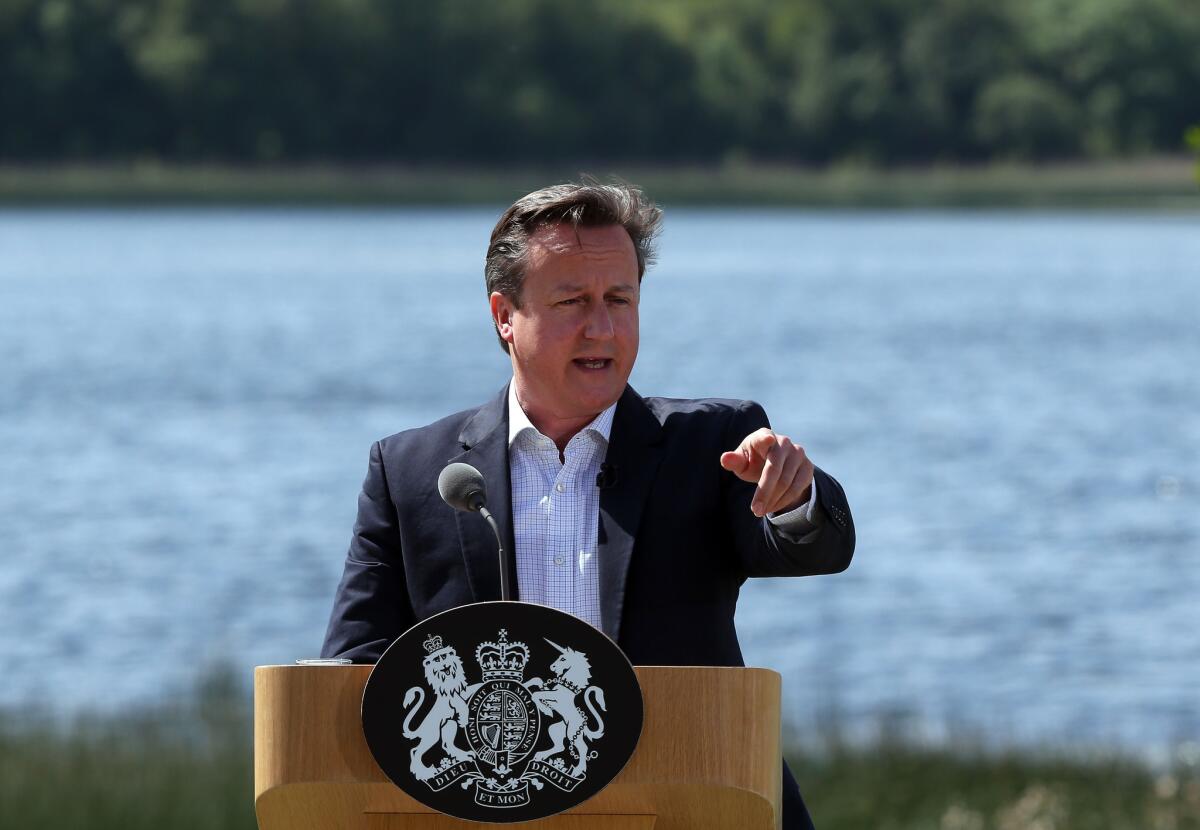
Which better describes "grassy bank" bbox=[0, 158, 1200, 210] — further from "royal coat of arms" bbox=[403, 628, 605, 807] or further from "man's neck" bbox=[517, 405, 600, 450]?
"royal coat of arms" bbox=[403, 628, 605, 807]

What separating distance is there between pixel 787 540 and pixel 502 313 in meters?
0.64

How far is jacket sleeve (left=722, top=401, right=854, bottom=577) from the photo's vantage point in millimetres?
3271

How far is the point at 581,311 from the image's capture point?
3346 mm

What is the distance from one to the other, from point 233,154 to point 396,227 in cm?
1914

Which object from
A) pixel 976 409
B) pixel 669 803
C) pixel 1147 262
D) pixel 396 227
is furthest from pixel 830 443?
pixel 396 227

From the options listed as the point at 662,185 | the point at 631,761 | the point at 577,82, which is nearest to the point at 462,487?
the point at 631,761

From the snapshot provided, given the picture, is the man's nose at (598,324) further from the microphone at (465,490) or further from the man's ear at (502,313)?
the microphone at (465,490)

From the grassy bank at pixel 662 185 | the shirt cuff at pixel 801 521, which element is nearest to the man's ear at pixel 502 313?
the shirt cuff at pixel 801 521

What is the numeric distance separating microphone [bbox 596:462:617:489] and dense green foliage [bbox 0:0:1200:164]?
9417cm

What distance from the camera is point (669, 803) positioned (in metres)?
2.80

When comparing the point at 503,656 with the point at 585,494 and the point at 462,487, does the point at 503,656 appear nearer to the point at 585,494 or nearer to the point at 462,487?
the point at 462,487

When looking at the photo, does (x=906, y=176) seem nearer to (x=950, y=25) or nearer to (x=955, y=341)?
(x=950, y=25)

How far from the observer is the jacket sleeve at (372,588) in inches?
139

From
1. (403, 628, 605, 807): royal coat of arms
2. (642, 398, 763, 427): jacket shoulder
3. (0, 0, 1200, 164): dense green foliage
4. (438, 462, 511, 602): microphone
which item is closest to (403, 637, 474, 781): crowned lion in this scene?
(403, 628, 605, 807): royal coat of arms
